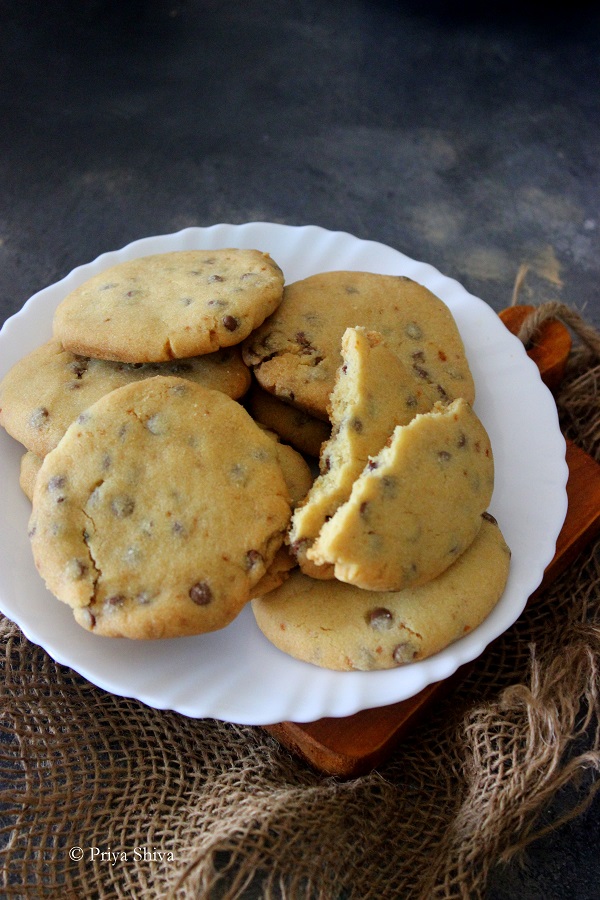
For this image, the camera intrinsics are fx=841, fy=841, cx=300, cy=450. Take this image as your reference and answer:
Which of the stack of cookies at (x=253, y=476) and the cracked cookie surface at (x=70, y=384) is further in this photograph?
the cracked cookie surface at (x=70, y=384)

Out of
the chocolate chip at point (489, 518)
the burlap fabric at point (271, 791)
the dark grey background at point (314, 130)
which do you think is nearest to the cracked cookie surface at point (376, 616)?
the chocolate chip at point (489, 518)

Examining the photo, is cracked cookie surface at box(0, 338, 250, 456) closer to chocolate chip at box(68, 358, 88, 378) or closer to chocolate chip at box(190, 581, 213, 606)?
chocolate chip at box(68, 358, 88, 378)

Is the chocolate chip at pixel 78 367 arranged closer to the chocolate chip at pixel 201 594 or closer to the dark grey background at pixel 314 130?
the chocolate chip at pixel 201 594

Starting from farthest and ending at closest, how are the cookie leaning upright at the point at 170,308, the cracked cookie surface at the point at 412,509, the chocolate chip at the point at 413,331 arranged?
the chocolate chip at the point at 413,331 → the cookie leaning upright at the point at 170,308 → the cracked cookie surface at the point at 412,509

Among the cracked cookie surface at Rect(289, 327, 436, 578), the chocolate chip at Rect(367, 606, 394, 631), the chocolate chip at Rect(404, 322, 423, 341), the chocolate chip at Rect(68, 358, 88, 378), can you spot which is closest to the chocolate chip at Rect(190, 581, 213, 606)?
the cracked cookie surface at Rect(289, 327, 436, 578)

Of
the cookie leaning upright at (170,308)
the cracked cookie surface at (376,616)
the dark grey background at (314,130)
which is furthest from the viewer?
the dark grey background at (314,130)

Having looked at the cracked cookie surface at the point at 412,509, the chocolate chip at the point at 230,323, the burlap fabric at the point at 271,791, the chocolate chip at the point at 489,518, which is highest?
the chocolate chip at the point at 230,323

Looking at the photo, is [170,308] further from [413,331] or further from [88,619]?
[88,619]
